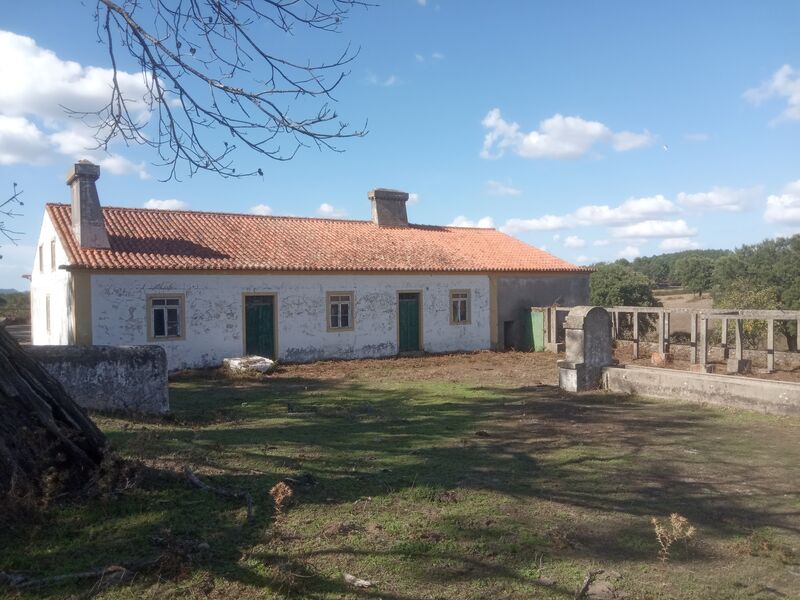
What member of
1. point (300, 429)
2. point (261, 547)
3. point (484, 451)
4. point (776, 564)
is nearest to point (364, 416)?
point (300, 429)

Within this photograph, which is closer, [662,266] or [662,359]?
[662,359]

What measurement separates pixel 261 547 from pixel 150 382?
634cm

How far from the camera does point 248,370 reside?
16688mm

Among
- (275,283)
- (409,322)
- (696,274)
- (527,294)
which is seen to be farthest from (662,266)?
(275,283)

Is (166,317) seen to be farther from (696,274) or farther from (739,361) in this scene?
(696,274)

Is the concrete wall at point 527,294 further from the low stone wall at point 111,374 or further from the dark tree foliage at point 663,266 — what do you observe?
the dark tree foliage at point 663,266

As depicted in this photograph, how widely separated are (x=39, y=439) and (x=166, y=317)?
12.9m

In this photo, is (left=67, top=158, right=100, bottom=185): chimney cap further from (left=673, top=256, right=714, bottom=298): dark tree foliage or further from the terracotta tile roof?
(left=673, top=256, right=714, bottom=298): dark tree foliage

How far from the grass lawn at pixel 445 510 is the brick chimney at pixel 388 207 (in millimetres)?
15973

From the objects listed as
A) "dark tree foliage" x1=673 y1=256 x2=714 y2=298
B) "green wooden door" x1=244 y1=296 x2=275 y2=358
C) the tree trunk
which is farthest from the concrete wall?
"dark tree foliage" x1=673 y1=256 x2=714 y2=298

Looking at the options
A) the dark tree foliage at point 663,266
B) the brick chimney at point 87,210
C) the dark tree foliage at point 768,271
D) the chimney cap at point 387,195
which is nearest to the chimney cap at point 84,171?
the brick chimney at point 87,210

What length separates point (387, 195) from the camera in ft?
83.6

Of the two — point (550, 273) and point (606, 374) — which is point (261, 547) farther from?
Result: point (550, 273)

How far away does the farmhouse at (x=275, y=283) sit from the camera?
1711 cm
